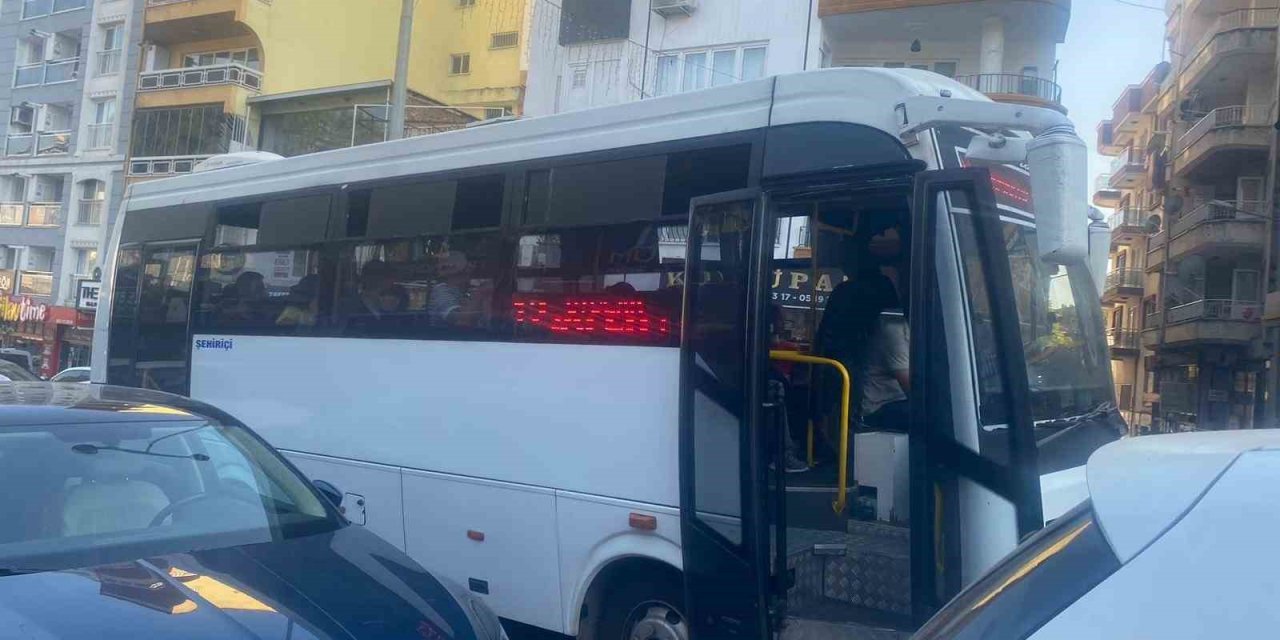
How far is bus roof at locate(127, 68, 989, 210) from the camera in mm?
5137

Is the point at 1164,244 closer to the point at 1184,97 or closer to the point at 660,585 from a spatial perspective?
the point at 1184,97

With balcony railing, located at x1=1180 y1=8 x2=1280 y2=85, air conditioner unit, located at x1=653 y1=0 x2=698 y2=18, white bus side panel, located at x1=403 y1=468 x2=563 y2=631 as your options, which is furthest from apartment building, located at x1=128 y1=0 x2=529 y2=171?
white bus side panel, located at x1=403 y1=468 x2=563 y2=631

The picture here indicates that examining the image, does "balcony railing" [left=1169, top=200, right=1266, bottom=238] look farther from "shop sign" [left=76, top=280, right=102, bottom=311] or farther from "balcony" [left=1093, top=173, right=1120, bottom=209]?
"shop sign" [left=76, top=280, right=102, bottom=311]

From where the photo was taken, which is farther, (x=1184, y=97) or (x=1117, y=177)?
(x=1117, y=177)

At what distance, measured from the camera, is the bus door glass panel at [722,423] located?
5125 millimetres

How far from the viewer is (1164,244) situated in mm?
35938

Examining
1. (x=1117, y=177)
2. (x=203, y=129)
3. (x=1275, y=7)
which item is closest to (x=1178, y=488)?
(x=1275, y=7)

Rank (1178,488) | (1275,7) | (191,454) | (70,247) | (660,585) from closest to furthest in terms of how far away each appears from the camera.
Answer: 1. (1178,488)
2. (191,454)
3. (660,585)
4. (1275,7)
5. (70,247)

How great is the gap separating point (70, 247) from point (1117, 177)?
41198 mm

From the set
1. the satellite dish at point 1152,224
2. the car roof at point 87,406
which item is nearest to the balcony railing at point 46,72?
the satellite dish at point 1152,224

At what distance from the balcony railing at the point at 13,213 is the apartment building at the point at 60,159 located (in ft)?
0.19

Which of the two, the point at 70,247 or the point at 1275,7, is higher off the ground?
the point at 1275,7

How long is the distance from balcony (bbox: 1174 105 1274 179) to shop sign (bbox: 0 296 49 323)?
136 ft

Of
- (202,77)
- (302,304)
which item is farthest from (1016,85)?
(202,77)
